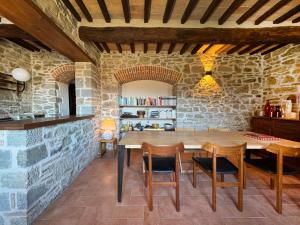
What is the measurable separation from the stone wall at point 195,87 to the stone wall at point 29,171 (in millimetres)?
2592

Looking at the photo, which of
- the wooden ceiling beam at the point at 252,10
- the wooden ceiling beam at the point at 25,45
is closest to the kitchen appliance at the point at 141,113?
the wooden ceiling beam at the point at 25,45

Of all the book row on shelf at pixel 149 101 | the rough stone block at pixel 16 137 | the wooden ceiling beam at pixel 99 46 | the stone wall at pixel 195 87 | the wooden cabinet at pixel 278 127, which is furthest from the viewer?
the book row on shelf at pixel 149 101

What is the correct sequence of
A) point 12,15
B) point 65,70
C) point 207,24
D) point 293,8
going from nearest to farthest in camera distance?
point 12,15
point 293,8
point 207,24
point 65,70

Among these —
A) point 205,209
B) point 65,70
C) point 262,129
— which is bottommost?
point 205,209

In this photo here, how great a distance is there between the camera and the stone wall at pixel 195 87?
4875 millimetres

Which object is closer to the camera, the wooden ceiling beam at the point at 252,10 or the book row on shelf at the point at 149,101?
the wooden ceiling beam at the point at 252,10

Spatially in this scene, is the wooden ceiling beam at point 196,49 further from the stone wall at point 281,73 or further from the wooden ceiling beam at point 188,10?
the stone wall at point 281,73

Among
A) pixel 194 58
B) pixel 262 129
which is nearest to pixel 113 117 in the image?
pixel 194 58

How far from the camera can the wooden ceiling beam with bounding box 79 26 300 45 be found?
3395 mm

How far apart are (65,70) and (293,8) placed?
5.08 meters

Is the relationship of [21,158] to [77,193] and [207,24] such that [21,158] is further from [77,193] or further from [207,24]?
[207,24]

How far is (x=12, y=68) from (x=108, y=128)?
269 centimetres

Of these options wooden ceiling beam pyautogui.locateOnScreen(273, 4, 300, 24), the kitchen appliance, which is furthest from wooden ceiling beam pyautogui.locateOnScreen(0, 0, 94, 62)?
wooden ceiling beam pyautogui.locateOnScreen(273, 4, 300, 24)

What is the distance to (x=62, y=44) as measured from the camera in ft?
9.94
